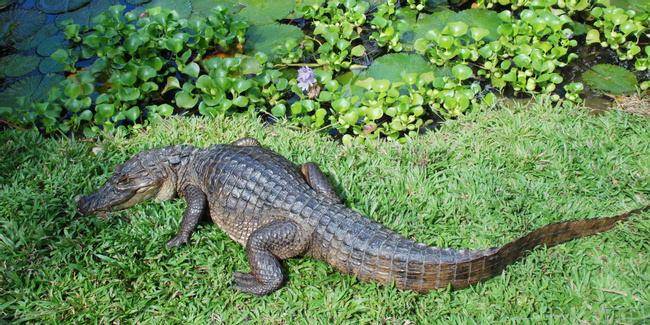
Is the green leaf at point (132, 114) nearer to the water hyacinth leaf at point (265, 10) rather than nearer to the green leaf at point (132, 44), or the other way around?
the green leaf at point (132, 44)

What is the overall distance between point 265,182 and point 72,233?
1437mm

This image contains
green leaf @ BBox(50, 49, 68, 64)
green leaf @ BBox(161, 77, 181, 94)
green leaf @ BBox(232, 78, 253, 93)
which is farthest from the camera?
green leaf @ BBox(161, 77, 181, 94)

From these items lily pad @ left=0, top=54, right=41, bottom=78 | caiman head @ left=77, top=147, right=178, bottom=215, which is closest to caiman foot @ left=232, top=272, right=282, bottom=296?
caiman head @ left=77, top=147, right=178, bottom=215

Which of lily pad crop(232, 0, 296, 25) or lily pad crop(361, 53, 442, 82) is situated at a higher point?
lily pad crop(232, 0, 296, 25)

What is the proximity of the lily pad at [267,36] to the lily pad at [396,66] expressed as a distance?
1137 millimetres

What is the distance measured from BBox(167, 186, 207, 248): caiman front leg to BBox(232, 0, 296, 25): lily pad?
3.23 m

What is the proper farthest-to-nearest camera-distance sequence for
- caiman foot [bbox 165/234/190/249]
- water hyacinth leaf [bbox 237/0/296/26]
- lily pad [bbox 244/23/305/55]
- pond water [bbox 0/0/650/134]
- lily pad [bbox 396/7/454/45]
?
water hyacinth leaf [bbox 237/0/296/26]
lily pad [bbox 396/7/454/45]
lily pad [bbox 244/23/305/55]
pond water [bbox 0/0/650/134]
caiman foot [bbox 165/234/190/249]

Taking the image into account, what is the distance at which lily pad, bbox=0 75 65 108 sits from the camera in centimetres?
482

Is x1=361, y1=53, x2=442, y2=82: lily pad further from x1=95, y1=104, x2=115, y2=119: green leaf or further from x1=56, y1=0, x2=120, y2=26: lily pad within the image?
x1=56, y1=0, x2=120, y2=26: lily pad

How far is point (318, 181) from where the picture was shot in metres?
3.42

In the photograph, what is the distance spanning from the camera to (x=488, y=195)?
3.46 meters

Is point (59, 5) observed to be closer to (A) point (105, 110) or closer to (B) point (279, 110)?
(A) point (105, 110)

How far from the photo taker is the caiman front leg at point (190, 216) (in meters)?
3.22

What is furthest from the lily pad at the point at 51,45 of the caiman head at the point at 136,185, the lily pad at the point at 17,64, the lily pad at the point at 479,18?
the lily pad at the point at 479,18
